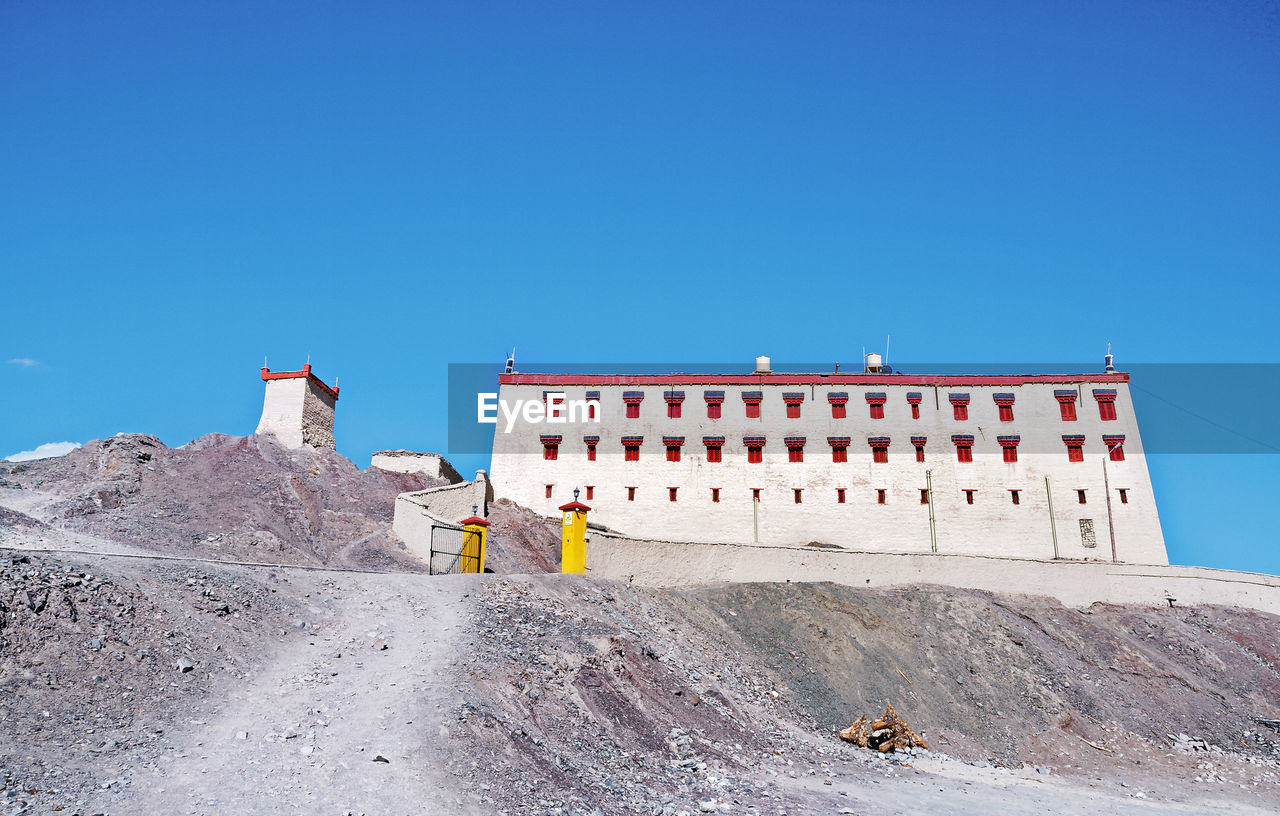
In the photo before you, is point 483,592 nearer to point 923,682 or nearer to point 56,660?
point 56,660

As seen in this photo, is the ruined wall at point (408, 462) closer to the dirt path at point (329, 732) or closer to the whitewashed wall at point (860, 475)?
the whitewashed wall at point (860, 475)

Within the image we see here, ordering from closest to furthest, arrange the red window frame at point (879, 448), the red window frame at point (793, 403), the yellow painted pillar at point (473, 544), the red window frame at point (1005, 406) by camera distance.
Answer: the yellow painted pillar at point (473, 544)
the red window frame at point (879, 448)
the red window frame at point (1005, 406)
the red window frame at point (793, 403)

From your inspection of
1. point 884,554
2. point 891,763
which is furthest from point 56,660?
point 884,554

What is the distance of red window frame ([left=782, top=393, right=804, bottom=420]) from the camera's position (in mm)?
51875

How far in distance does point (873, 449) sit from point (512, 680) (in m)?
34.4

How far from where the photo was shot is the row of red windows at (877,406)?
51500 mm

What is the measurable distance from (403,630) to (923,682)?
56.2 feet

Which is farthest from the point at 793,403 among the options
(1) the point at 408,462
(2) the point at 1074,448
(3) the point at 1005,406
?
(1) the point at 408,462

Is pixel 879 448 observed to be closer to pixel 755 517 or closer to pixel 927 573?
pixel 755 517

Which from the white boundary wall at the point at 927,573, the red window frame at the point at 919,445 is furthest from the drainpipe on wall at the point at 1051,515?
the white boundary wall at the point at 927,573

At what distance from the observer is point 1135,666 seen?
35.1m

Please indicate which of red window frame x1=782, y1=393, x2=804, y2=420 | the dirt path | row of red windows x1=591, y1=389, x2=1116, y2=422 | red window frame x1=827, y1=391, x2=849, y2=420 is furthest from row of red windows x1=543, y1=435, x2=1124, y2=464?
the dirt path

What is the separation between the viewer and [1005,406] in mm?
51688

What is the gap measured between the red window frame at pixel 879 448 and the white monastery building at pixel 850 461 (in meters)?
0.07
